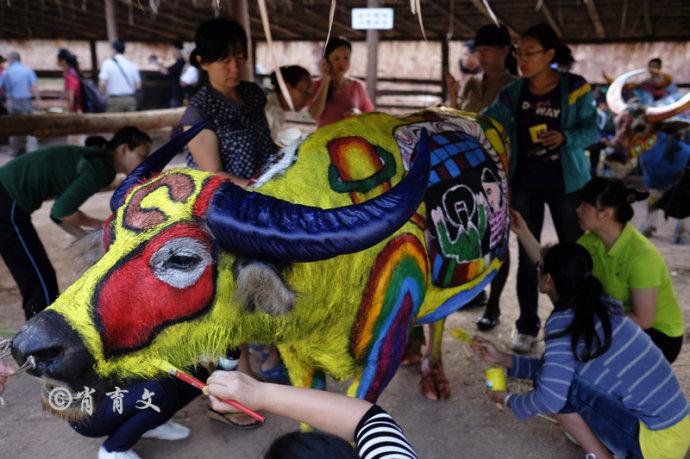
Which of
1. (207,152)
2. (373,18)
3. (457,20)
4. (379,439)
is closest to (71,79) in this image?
(373,18)

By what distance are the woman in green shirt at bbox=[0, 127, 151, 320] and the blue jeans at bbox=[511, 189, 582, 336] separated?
2359 mm

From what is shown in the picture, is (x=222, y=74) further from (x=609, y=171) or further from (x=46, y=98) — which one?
(x=46, y=98)

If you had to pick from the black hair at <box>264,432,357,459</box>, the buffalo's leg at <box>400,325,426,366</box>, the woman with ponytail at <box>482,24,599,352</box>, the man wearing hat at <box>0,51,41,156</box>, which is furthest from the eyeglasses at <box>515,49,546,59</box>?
the man wearing hat at <box>0,51,41,156</box>

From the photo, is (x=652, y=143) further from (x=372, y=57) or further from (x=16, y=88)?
(x=16, y=88)

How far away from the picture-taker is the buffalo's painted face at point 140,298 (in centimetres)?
141

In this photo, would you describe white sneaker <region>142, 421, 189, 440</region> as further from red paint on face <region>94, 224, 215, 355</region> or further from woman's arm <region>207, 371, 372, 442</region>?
woman's arm <region>207, 371, 372, 442</region>

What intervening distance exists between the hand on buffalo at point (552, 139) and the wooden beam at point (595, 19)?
12.5 feet

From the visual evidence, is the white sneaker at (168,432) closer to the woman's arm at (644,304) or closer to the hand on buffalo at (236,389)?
the hand on buffalo at (236,389)

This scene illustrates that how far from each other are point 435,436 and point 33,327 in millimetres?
2026

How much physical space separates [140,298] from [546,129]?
2.59m

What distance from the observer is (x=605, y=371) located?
2283 mm

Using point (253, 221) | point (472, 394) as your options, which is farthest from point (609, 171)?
point (253, 221)

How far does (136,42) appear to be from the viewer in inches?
527

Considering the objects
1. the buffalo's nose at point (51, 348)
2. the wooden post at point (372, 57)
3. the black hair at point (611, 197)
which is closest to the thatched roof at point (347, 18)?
the wooden post at point (372, 57)
